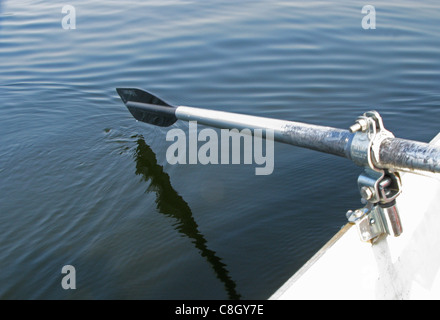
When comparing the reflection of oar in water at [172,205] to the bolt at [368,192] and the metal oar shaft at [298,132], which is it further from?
the bolt at [368,192]

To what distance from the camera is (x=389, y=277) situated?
2512 millimetres

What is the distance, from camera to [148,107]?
14.2 ft

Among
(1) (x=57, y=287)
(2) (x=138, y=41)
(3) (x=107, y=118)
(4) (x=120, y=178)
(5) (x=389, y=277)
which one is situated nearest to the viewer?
(5) (x=389, y=277)

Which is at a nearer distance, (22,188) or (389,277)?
(389,277)

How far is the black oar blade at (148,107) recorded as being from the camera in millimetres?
4047

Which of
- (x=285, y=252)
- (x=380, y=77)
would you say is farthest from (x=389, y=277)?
(x=380, y=77)

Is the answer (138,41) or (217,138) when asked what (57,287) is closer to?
(217,138)

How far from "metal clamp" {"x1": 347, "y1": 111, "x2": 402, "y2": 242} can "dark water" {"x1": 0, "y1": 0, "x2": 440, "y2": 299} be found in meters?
0.97

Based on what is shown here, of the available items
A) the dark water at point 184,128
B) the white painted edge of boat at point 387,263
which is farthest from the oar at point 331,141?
the dark water at point 184,128
